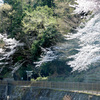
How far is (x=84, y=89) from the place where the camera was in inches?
693

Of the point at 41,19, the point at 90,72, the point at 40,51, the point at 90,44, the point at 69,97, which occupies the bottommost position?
the point at 69,97

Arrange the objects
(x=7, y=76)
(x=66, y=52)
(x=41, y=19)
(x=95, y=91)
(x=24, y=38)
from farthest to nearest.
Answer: (x=7, y=76), (x=24, y=38), (x=41, y=19), (x=66, y=52), (x=95, y=91)

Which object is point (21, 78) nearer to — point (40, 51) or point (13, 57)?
point (13, 57)

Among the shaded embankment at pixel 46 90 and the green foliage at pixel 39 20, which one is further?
the green foliage at pixel 39 20

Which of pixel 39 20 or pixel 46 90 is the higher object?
pixel 39 20

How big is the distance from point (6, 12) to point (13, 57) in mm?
6540

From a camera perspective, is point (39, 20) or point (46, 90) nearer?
point (46, 90)

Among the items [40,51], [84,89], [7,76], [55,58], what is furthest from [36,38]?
[84,89]

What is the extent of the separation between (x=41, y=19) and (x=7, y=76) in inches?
451

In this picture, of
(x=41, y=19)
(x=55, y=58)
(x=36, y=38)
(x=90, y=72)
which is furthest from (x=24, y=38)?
(x=90, y=72)

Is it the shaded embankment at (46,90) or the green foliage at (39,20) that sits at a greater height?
the green foliage at (39,20)

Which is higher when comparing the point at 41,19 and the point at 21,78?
the point at 41,19

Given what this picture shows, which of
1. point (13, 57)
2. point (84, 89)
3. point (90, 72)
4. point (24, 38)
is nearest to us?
point (84, 89)

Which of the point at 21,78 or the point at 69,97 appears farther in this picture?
the point at 21,78
